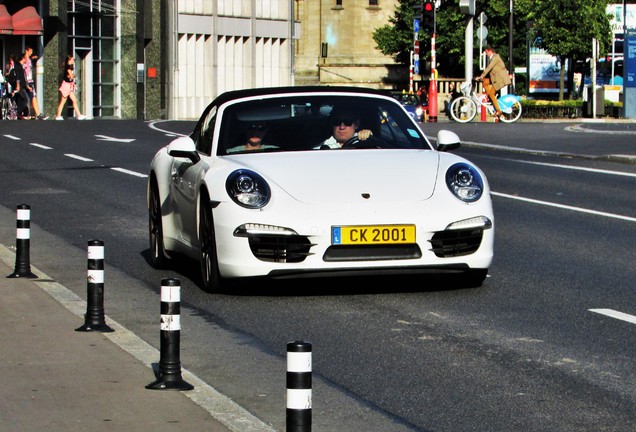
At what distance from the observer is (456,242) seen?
10148mm

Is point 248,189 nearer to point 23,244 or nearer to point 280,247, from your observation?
point 280,247

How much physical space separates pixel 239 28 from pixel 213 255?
72.6 metres

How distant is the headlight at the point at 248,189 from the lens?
32.9ft

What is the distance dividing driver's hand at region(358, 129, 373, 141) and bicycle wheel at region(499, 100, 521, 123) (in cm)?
2944

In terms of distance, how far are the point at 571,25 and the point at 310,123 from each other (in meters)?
72.7

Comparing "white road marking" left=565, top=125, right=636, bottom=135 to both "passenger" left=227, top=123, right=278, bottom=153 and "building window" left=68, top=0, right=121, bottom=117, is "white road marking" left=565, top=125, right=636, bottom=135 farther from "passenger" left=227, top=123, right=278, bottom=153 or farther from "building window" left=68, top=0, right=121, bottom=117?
"building window" left=68, top=0, right=121, bottom=117

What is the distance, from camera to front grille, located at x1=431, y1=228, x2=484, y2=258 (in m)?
10.0

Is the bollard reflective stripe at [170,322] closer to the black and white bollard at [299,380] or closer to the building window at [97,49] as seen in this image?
the black and white bollard at [299,380]

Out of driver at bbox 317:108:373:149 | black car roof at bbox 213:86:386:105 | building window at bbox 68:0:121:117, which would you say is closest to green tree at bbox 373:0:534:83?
building window at bbox 68:0:121:117

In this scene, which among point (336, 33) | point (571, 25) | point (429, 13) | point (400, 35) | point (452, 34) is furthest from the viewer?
point (336, 33)

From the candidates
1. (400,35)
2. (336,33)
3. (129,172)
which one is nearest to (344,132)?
(129,172)

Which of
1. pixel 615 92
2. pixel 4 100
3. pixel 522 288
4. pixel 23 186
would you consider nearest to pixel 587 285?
pixel 522 288

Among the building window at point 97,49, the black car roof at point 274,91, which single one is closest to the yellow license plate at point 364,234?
the black car roof at point 274,91

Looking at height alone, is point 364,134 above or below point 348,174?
above
